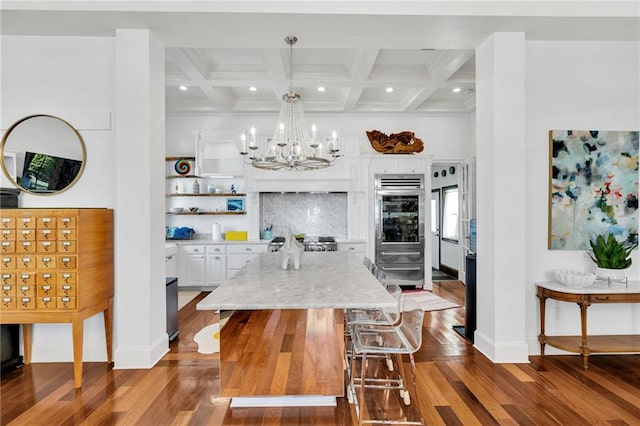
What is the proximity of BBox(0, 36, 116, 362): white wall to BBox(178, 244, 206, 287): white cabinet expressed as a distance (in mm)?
2550

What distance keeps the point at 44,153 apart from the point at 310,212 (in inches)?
154

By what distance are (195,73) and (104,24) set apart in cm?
138

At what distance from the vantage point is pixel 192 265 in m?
5.56

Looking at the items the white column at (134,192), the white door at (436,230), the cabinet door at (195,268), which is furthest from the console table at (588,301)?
the white door at (436,230)

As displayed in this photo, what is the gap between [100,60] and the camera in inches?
120

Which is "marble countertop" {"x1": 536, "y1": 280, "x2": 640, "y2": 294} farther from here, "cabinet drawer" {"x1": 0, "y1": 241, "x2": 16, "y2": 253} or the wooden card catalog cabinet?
"cabinet drawer" {"x1": 0, "y1": 241, "x2": 16, "y2": 253}

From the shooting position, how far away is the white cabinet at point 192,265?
5.56 metres

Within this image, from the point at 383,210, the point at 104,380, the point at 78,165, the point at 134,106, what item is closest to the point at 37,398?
the point at 104,380

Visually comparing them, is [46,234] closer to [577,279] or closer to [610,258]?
[577,279]

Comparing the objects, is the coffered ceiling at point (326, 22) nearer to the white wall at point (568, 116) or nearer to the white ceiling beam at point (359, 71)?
the white ceiling beam at point (359, 71)

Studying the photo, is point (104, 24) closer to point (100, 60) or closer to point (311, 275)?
point (100, 60)

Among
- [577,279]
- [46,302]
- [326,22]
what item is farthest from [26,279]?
[577,279]

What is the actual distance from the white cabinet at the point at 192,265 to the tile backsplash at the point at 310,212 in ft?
4.17

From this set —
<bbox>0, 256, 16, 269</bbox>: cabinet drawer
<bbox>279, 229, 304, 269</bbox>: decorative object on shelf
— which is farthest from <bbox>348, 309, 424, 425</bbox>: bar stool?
<bbox>0, 256, 16, 269</bbox>: cabinet drawer
